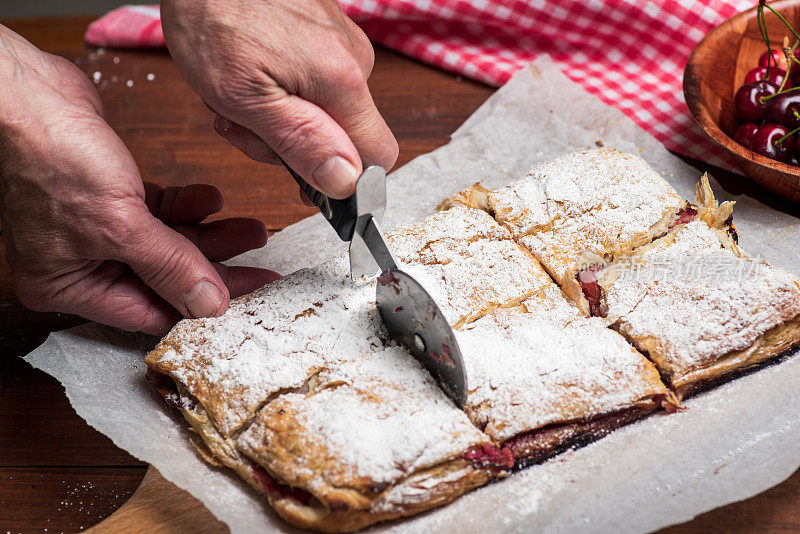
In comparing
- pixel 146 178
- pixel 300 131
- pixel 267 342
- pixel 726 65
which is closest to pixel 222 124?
pixel 300 131

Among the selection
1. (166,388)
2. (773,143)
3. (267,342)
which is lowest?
(166,388)

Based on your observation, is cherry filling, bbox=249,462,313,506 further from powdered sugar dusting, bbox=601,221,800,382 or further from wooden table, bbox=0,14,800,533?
powdered sugar dusting, bbox=601,221,800,382

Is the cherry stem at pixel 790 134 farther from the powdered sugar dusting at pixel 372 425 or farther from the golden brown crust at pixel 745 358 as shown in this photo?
the powdered sugar dusting at pixel 372 425

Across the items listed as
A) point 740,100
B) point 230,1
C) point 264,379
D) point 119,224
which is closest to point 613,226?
point 740,100

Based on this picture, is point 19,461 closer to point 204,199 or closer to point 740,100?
point 204,199

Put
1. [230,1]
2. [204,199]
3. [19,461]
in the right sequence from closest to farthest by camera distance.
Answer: [230,1]
[19,461]
[204,199]

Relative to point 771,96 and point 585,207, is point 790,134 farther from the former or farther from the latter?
point 585,207
